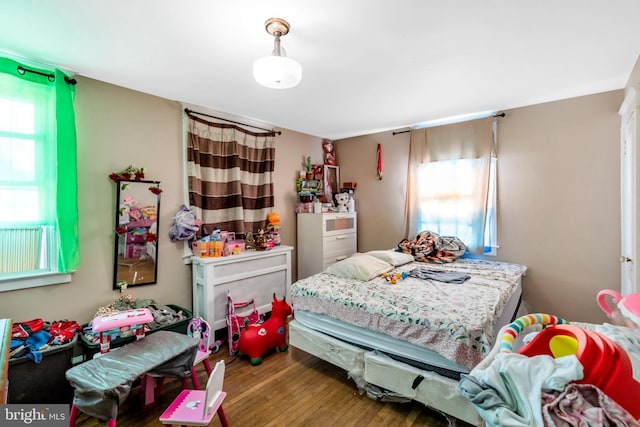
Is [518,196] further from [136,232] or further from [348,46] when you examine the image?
[136,232]

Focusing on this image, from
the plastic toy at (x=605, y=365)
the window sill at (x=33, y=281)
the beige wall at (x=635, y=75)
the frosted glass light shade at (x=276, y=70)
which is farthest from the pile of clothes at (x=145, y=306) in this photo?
the beige wall at (x=635, y=75)

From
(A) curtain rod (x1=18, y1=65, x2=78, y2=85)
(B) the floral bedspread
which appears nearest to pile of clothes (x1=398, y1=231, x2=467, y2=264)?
(B) the floral bedspread

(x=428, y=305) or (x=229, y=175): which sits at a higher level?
(x=229, y=175)

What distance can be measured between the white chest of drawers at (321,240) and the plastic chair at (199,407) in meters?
2.27

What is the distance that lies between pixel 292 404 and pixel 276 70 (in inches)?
85.4

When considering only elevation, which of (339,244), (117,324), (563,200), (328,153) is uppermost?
(328,153)

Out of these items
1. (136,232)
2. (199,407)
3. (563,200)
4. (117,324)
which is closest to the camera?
(199,407)

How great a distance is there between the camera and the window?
10.5 feet

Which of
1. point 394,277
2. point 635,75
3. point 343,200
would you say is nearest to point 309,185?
point 343,200

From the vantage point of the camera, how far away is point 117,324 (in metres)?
1.80

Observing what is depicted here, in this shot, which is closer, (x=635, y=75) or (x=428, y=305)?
(x=428, y=305)

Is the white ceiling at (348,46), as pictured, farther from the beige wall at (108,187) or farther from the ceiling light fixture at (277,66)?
the beige wall at (108,187)

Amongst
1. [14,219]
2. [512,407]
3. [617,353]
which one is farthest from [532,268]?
[14,219]

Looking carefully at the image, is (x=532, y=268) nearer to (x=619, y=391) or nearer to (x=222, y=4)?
(x=619, y=391)
